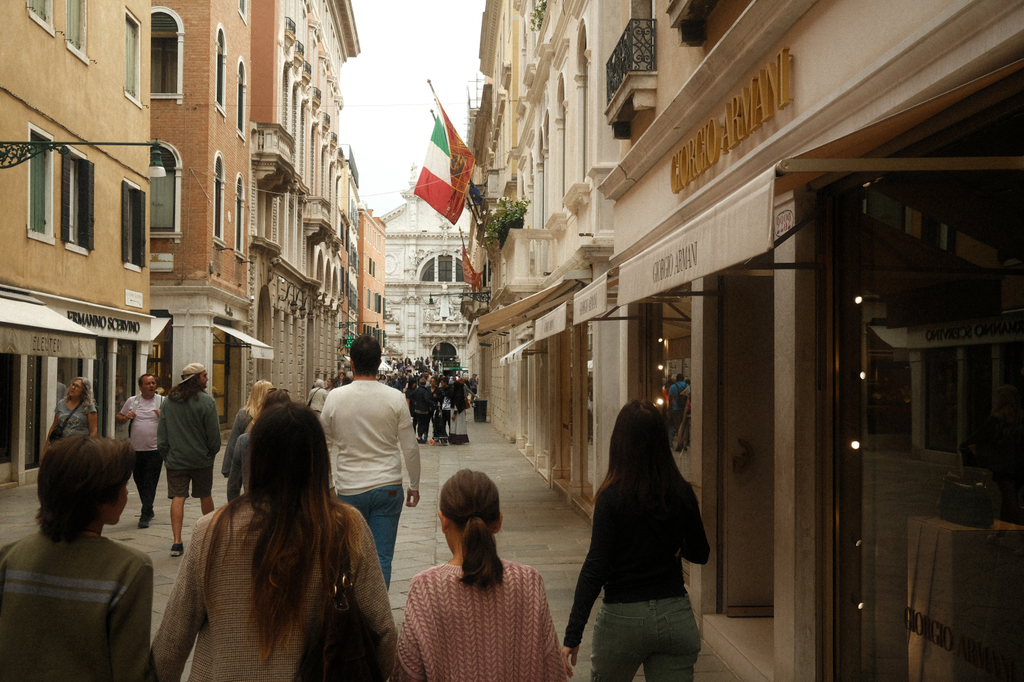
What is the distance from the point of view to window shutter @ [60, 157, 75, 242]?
1667 cm

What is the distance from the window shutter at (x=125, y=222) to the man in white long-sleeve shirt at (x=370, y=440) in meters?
14.9

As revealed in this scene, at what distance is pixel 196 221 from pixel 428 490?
12500 mm

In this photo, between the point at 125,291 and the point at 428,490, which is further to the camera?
the point at 125,291

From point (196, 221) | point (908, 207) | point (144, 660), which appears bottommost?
point (144, 660)

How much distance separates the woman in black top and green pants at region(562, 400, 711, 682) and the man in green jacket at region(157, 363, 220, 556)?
6.23m

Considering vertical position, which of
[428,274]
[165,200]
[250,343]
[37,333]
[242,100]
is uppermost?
[428,274]

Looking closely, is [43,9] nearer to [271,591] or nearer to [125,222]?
[125,222]

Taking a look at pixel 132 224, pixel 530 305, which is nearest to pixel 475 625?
pixel 530 305

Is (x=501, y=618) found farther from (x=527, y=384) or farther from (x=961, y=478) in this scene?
(x=527, y=384)

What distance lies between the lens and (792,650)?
5125 millimetres

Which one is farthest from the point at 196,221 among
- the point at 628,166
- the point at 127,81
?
the point at 628,166

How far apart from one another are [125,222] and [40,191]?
374 cm

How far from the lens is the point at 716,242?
4.26 metres

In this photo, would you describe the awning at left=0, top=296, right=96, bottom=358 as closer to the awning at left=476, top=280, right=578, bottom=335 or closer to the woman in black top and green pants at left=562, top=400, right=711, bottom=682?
the awning at left=476, top=280, right=578, bottom=335
